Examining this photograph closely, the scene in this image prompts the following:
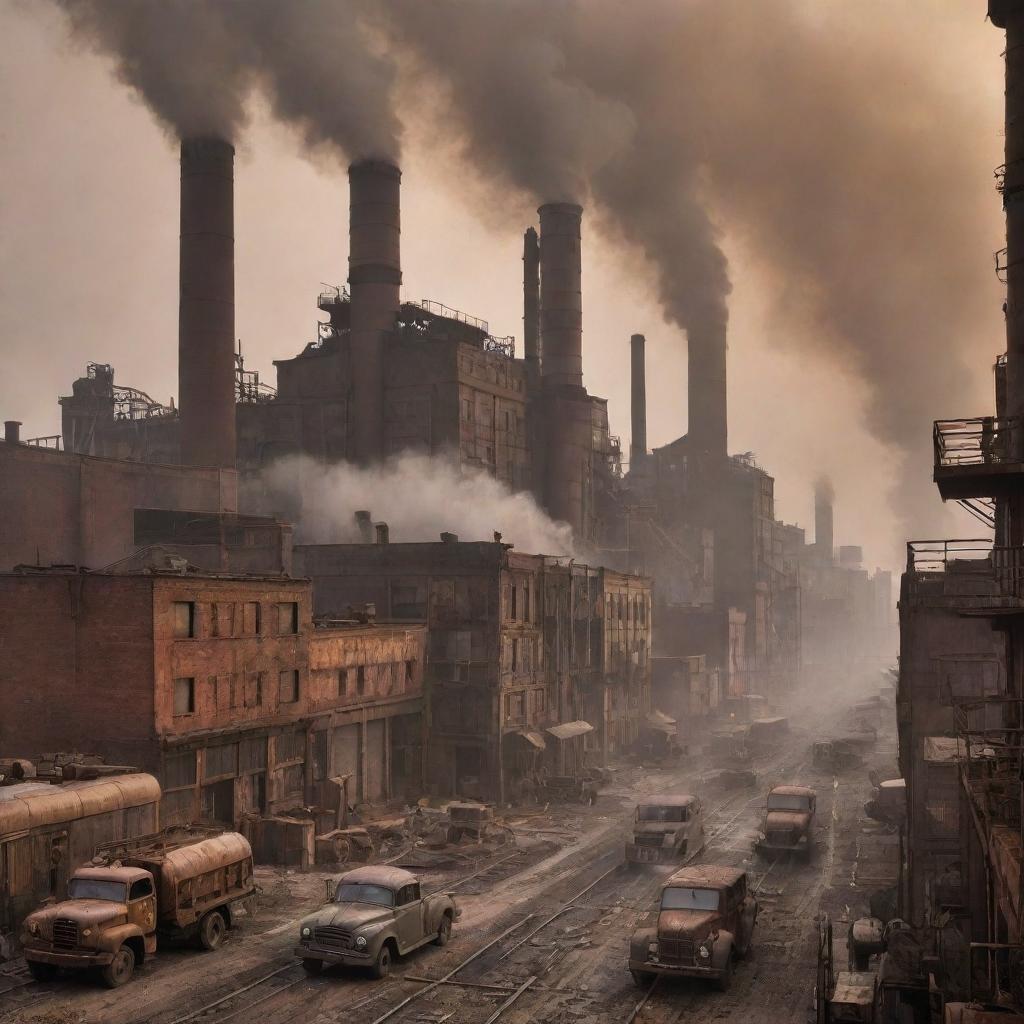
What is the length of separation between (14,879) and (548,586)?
106ft

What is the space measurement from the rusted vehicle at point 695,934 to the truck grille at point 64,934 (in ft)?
33.2

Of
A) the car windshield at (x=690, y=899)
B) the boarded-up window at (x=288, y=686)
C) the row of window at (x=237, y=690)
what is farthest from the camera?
the boarded-up window at (x=288, y=686)

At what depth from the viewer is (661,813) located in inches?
1351

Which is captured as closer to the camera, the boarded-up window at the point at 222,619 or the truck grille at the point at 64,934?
the truck grille at the point at 64,934

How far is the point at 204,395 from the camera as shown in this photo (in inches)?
2447

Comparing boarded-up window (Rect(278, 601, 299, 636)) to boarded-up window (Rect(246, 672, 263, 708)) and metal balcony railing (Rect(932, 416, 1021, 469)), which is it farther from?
metal balcony railing (Rect(932, 416, 1021, 469))

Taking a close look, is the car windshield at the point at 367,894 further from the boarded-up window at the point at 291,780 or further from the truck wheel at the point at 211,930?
the boarded-up window at the point at 291,780

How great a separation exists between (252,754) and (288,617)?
474 cm

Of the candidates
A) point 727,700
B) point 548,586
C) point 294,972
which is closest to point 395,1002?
point 294,972


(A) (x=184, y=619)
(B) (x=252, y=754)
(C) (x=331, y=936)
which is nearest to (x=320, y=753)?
(B) (x=252, y=754)

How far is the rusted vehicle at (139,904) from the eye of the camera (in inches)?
861

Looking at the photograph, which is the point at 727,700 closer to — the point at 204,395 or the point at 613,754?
the point at 613,754

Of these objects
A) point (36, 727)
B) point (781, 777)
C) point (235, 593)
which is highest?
point (235, 593)

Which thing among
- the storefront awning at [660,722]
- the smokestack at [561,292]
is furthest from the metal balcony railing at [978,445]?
the smokestack at [561,292]
